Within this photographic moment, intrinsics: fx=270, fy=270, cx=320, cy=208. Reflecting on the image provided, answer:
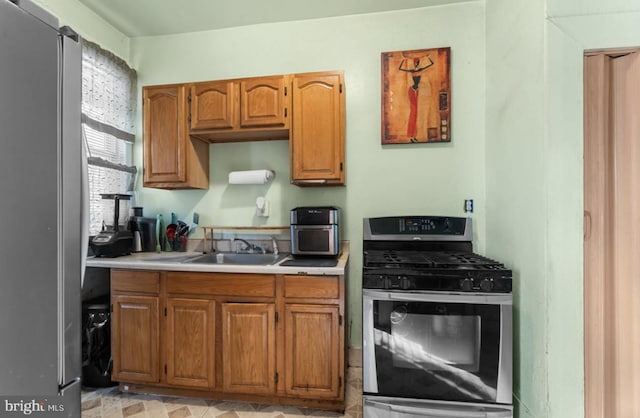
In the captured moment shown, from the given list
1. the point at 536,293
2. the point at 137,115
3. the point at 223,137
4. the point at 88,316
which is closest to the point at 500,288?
the point at 536,293

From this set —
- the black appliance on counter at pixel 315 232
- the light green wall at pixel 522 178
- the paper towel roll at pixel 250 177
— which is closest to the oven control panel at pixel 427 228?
the light green wall at pixel 522 178

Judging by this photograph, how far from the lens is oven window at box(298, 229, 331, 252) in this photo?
6.12 ft

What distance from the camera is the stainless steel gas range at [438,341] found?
4.40 ft

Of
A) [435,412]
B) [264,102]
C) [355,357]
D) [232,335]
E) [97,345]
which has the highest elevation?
[264,102]

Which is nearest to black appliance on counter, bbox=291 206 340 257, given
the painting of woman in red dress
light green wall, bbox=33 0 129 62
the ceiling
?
the painting of woman in red dress

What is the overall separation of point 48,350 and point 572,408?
77.2 inches

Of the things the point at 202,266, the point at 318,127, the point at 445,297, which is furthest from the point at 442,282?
the point at 202,266

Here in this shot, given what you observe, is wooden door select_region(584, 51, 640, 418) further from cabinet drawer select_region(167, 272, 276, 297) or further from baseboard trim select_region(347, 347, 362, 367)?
cabinet drawer select_region(167, 272, 276, 297)

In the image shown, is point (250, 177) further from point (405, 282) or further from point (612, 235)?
point (612, 235)

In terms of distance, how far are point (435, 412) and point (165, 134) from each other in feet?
8.09

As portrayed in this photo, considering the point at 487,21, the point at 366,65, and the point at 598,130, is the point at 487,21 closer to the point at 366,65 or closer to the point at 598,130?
the point at 366,65

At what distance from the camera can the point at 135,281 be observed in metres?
1.77

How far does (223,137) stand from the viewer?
85.0 inches

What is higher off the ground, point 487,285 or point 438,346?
point 487,285
